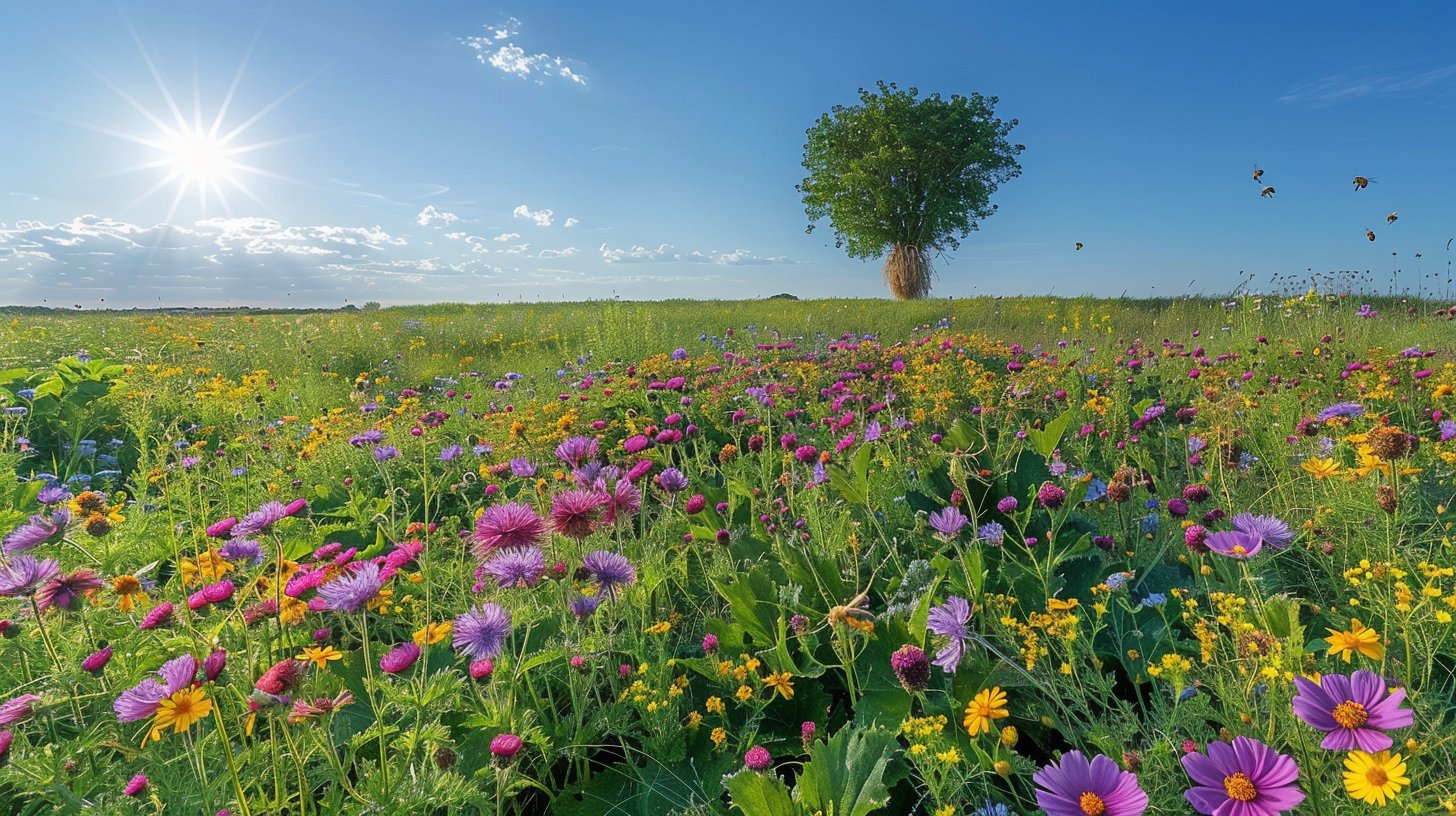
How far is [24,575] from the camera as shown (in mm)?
1085

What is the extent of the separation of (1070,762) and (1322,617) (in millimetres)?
1198

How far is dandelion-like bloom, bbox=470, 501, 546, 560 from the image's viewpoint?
1135 millimetres

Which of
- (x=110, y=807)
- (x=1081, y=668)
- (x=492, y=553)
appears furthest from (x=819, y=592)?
(x=110, y=807)

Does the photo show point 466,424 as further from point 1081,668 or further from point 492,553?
point 1081,668

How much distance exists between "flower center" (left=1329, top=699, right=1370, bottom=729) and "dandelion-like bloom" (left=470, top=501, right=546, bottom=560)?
3.45 feet

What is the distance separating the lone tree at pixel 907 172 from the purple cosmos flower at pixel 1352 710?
19.5 metres

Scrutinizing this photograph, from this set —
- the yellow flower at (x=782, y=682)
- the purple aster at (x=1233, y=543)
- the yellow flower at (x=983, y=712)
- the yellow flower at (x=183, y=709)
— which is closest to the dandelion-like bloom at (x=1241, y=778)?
the yellow flower at (x=983, y=712)

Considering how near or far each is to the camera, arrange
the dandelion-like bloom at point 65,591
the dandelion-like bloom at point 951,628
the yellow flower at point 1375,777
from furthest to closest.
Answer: the dandelion-like bloom at point 65,591 → the dandelion-like bloom at point 951,628 → the yellow flower at point 1375,777

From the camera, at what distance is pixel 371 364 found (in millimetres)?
7109

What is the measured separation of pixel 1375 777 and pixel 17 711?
163 centimetres

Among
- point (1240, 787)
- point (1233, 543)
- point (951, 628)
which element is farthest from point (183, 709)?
point (1233, 543)

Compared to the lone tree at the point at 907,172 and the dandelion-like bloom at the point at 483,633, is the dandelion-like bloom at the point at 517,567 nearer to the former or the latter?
the dandelion-like bloom at the point at 483,633

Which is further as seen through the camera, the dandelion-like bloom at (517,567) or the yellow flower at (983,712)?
the dandelion-like bloom at (517,567)

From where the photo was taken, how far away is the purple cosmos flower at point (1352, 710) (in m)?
0.68
